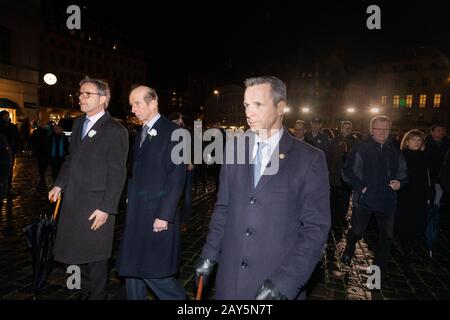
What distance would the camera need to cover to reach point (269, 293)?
6.76 feet

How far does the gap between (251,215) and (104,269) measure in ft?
7.11

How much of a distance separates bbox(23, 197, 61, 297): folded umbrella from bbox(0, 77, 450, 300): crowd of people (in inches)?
7.3

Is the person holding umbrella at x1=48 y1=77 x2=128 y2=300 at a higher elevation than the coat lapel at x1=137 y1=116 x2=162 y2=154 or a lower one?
lower

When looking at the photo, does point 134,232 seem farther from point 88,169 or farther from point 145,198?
point 88,169

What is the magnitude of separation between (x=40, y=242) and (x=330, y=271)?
13.2 ft

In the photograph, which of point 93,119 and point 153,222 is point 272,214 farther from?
point 93,119

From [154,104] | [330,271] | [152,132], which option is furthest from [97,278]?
[330,271]

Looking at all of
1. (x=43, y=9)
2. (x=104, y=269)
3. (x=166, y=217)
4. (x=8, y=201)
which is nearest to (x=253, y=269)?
(x=166, y=217)

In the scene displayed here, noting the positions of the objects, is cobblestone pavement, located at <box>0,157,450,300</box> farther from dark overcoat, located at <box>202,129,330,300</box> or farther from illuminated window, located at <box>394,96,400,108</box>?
illuminated window, located at <box>394,96,400,108</box>

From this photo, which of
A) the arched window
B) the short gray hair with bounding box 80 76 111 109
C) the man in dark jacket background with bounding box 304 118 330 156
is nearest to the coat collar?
the short gray hair with bounding box 80 76 111 109

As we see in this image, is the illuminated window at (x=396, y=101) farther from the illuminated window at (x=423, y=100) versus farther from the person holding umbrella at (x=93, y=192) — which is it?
the person holding umbrella at (x=93, y=192)

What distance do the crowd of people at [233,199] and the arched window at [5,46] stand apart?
24.9 metres

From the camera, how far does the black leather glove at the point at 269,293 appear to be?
205 cm

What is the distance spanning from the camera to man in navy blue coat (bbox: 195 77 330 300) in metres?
2.13
